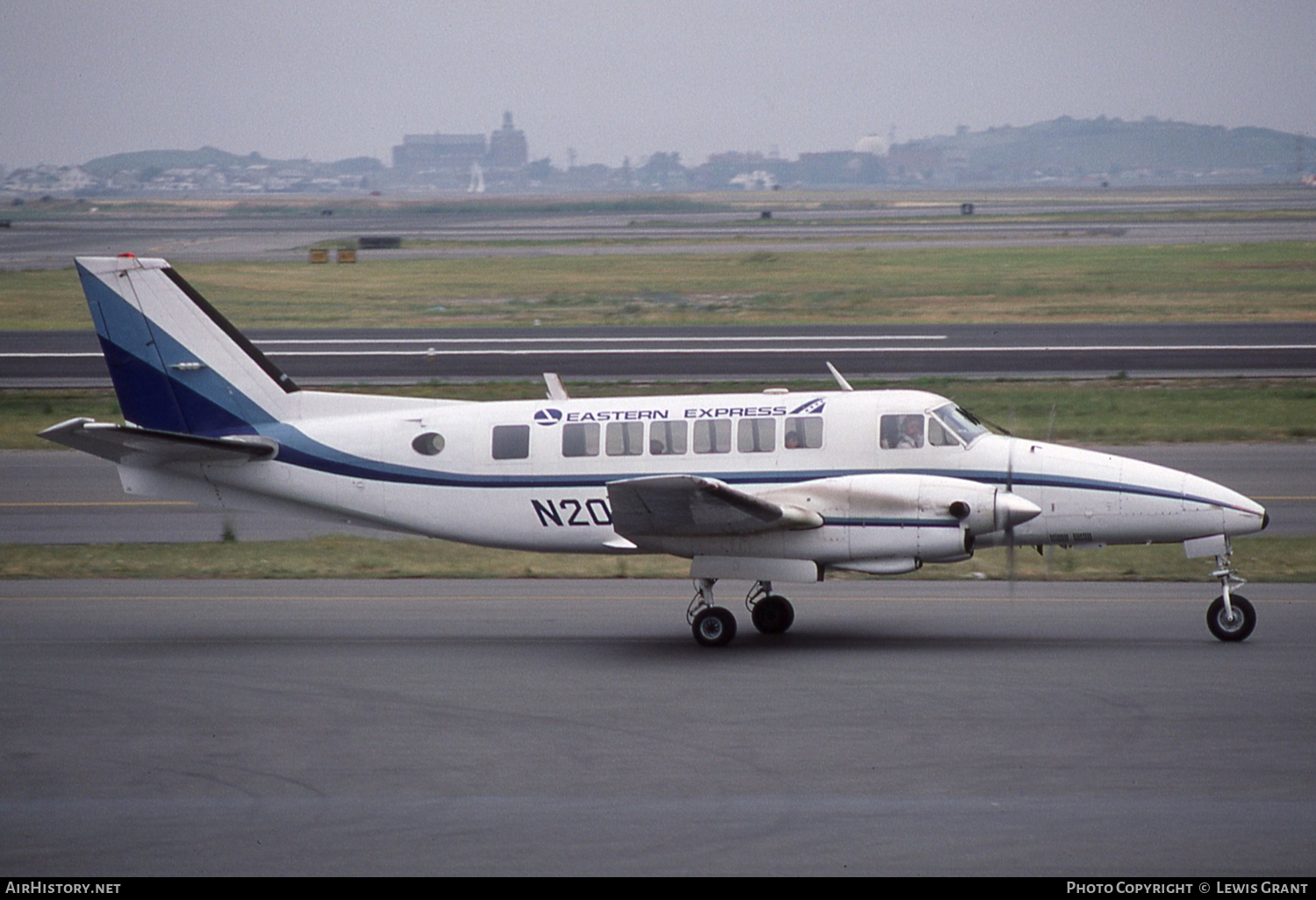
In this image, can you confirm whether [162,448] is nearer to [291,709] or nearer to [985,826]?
[291,709]

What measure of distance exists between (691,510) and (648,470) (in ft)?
4.07

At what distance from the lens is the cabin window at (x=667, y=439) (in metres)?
15.8

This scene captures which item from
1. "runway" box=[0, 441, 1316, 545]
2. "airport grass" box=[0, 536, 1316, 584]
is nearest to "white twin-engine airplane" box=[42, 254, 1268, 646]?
"runway" box=[0, 441, 1316, 545]

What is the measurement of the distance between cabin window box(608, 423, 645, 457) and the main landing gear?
1.77 meters

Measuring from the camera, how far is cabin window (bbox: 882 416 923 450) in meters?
15.3

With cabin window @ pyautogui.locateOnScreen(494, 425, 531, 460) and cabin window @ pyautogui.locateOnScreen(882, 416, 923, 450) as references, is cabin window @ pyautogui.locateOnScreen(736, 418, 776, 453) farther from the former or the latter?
cabin window @ pyautogui.locateOnScreen(494, 425, 531, 460)

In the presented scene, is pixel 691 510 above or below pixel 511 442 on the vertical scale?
below

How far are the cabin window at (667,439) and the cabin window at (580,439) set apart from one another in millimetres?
682

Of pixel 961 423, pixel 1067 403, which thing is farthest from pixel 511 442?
pixel 1067 403

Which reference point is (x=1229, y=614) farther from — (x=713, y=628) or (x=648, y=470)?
(x=648, y=470)

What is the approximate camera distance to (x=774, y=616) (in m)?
15.9

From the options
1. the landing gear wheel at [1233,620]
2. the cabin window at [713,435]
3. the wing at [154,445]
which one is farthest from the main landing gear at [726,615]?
the wing at [154,445]

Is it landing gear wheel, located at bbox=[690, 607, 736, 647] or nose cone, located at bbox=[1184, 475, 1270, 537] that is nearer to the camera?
nose cone, located at bbox=[1184, 475, 1270, 537]

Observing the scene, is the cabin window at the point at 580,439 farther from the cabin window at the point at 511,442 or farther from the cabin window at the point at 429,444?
the cabin window at the point at 429,444
